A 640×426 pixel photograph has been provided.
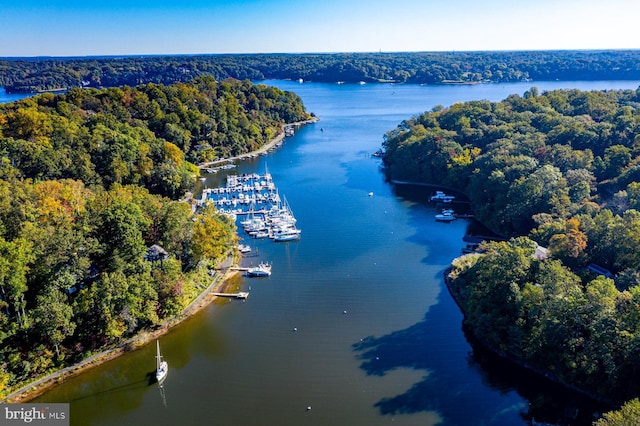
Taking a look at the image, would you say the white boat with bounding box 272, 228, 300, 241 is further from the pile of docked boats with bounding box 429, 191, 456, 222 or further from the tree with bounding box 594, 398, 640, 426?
the tree with bounding box 594, 398, 640, 426

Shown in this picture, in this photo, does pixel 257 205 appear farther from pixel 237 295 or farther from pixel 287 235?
pixel 237 295

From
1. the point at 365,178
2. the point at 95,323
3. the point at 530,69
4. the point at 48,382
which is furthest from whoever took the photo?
the point at 530,69

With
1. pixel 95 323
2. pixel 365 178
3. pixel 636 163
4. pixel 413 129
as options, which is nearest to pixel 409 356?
pixel 95 323

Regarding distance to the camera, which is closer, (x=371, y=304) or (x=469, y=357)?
(x=469, y=357)

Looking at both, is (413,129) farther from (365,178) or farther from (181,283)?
(181,283)

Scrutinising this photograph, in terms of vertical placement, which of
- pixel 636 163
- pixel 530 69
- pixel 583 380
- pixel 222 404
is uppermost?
pixel 530 69

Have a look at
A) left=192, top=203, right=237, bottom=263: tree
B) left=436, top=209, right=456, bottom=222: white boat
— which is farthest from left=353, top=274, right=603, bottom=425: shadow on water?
left=436, top=209, right=456, bottom=222: white boat

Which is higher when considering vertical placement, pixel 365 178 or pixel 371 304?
pixel 365 178

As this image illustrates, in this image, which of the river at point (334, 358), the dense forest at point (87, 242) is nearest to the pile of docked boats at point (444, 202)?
the river at point (334, 358)
